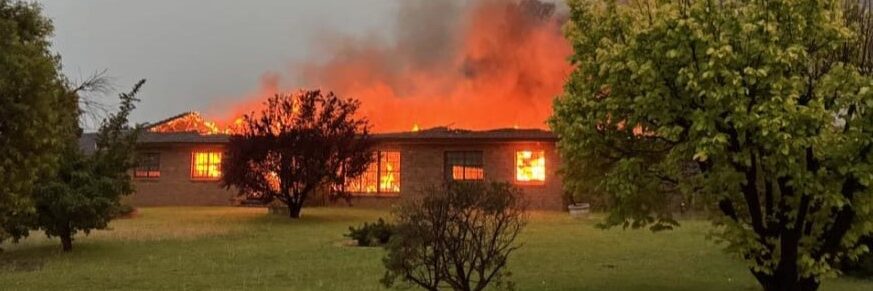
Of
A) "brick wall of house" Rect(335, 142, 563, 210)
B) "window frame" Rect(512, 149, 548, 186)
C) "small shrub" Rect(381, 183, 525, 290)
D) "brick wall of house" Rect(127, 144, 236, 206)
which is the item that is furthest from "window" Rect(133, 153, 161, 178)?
"small shrub" Rect(381, 183, 525, 290)

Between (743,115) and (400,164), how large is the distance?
28415mm

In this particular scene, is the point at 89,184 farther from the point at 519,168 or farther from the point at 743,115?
the point at 519,168

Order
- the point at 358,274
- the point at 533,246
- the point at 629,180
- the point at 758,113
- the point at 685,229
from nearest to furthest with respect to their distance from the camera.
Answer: the point at 758,113, the point at 629,180, the point at 358,274, the point at 533,246, the point at 685,229

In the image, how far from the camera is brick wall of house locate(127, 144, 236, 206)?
37.1 m

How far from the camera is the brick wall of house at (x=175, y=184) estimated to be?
122 ft

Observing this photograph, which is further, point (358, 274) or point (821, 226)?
point (358, 274)

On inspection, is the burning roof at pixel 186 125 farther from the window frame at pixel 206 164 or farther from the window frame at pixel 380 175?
the window frame at pixel 380 175

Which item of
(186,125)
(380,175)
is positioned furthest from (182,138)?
(380,175)

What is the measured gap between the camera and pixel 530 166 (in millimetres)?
33375

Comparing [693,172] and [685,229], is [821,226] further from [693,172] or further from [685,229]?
[685,229]

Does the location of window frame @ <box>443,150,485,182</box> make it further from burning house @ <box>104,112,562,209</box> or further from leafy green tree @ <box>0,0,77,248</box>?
leafy green tree @ <box>0,0,77,248</box>

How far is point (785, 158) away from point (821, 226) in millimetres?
2045

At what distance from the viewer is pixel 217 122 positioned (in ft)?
150

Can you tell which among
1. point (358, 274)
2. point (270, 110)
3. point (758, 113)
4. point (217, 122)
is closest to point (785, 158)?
point (758, 113)
